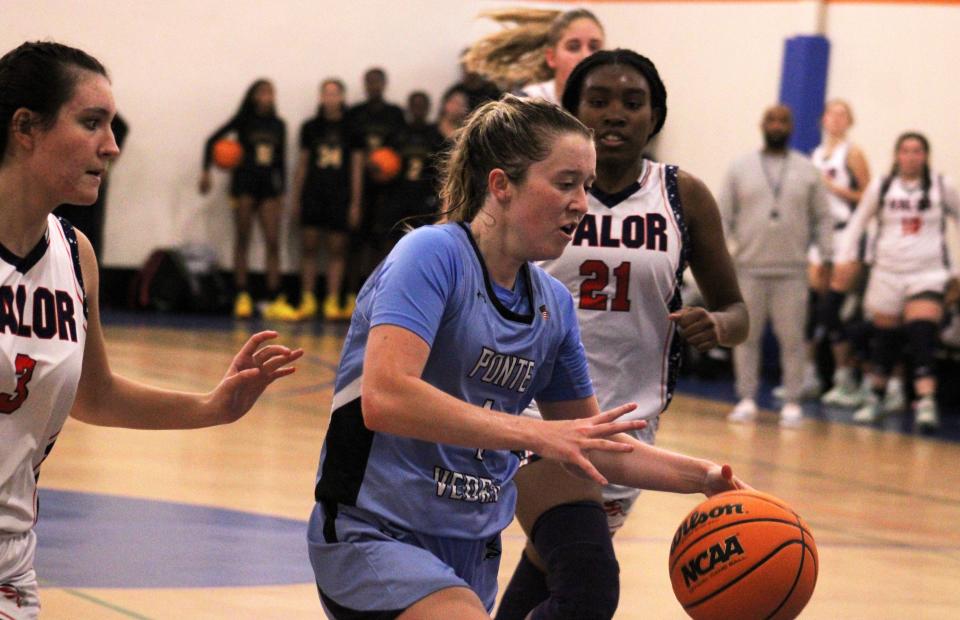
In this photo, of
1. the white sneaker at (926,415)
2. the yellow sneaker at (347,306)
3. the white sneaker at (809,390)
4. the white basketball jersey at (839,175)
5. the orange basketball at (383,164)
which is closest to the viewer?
the white sneaker at (926,415)

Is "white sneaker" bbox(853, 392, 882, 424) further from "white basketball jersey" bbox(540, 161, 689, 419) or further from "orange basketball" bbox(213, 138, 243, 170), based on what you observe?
"white basketball jersey" bbox(540, 161, 689, 419)

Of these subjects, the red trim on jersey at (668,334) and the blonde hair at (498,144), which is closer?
the blonde hair at (498,144)

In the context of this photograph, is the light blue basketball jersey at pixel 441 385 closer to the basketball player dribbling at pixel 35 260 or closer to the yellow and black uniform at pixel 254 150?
the basketball player dribbling at pixel 35 260

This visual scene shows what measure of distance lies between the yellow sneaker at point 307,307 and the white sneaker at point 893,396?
254 inches

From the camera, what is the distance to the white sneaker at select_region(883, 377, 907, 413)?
12062 millimetres

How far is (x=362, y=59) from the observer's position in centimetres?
1694

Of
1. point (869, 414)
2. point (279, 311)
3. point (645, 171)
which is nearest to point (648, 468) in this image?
point (645, 171)

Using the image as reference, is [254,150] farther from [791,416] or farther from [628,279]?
[628,279]

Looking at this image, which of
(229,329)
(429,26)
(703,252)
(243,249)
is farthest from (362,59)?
(703,252)

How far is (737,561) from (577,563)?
363 millimetres

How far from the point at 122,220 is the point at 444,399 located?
13.6 m

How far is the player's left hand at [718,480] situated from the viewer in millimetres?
3453

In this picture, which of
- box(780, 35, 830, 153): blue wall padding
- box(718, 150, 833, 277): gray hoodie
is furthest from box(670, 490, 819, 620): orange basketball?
→ box(780, 35, 830, 153): blue wall padding

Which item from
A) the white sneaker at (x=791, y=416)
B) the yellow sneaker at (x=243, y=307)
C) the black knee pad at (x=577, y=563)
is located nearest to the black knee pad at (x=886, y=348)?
the white sneaker at (x=791, y=416)
